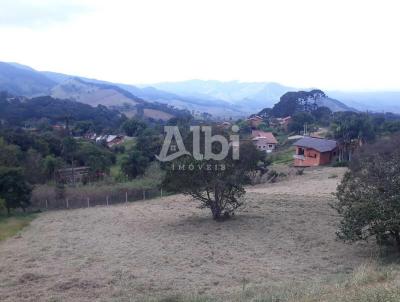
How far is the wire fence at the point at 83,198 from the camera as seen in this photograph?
30.7 m

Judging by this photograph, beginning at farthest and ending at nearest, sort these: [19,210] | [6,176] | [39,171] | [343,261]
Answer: [39,171], [19,210], [6,176], [343,261]

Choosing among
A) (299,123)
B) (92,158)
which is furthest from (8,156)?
(299,123)

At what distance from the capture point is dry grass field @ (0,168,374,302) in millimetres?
12109

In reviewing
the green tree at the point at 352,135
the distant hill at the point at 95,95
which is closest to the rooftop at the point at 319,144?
the green tree at the point at 352,135

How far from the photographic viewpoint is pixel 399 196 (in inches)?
518

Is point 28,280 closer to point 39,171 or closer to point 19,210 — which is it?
point 19,210

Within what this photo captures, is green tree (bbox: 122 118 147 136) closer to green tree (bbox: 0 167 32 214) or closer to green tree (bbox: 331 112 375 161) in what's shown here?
green tree (bbox: 331 112 375 161)

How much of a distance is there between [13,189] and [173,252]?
15.5 m

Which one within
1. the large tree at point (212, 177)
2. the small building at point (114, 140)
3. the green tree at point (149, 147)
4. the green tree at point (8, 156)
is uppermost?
the large tree at point (212, 177)

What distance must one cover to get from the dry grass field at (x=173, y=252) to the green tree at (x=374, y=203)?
39.0 inches

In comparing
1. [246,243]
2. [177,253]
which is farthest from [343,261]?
[177,253]

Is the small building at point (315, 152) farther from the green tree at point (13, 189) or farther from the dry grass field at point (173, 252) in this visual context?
the green tree at point (13, 189)

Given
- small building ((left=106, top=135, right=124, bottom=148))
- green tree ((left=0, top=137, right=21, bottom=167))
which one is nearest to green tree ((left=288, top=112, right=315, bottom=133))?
small building ((left=106, top=135, right=124, bottom=148))

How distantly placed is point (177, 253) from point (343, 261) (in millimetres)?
5902
